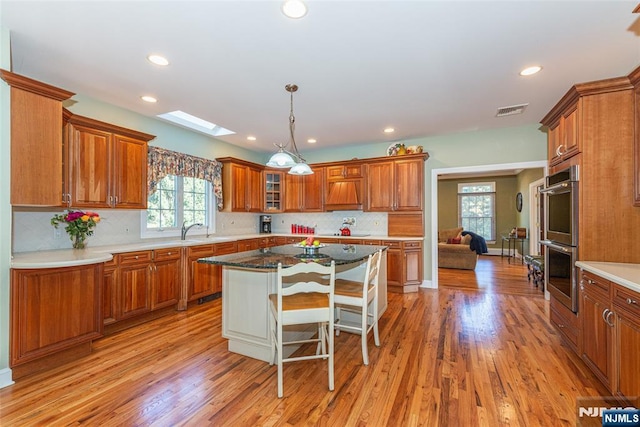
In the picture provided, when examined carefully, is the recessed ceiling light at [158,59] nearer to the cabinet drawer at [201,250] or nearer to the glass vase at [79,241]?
the glass vase at [79,241]

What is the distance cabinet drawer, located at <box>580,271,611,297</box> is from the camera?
2.04 meters

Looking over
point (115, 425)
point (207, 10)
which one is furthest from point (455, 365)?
point (207, 10)

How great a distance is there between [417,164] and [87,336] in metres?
4.98

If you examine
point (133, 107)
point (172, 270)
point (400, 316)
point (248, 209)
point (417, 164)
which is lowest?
point (400, 316)

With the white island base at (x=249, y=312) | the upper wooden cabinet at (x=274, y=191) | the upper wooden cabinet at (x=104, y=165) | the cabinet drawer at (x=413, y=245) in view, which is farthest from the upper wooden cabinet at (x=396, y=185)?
the upper wooden cabinet at (x=104, y=165)

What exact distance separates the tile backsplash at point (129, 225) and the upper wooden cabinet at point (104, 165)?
13.8 inches

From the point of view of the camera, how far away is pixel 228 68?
277cm

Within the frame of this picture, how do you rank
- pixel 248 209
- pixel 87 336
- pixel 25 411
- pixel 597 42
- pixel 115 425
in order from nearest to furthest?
pixel 115 425
pixel 25 411
pixel 597 42
pixel 87 336
pixel 248 209

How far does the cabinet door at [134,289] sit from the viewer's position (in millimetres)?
3254

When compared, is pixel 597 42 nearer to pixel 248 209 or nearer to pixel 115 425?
pixel 115 425

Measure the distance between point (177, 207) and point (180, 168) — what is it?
0.64m

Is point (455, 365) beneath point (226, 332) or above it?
beneath

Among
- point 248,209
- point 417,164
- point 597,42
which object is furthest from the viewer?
point 248,209

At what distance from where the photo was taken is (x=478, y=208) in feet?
31.2
